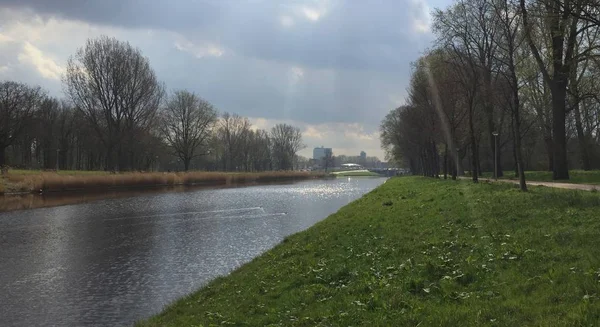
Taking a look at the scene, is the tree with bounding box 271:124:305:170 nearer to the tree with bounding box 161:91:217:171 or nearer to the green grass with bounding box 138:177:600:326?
the tree with bounding box 161:91:217:171

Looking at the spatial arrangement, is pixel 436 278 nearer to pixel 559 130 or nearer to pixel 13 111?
pixel 559 130

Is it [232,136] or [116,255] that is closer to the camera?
[116,255]

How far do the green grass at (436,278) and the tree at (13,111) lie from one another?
73743mm

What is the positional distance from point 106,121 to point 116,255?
197 feet

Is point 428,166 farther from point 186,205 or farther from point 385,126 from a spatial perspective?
point 186,205

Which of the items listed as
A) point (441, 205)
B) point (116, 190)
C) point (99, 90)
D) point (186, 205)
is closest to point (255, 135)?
point (99, 90)

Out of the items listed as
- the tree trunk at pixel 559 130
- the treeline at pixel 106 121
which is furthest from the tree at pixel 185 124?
the tree trunk at pixel 559 130

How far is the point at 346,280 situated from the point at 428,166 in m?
58.9

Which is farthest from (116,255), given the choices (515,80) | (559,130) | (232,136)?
(232,136)

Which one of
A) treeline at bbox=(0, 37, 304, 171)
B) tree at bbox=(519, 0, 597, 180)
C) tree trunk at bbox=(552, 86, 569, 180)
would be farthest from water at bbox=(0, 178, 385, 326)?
treeline at bbox=(0, 37, 304, 171)

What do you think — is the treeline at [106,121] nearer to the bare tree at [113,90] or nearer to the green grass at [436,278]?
the bare tree at [113,90]

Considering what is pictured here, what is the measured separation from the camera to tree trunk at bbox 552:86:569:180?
29422mm

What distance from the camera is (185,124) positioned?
95312 millimetres

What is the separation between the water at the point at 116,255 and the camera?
11898 mm
